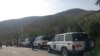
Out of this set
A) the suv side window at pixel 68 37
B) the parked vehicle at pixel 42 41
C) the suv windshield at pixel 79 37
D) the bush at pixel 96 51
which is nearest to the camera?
the bush at pixel 96 51

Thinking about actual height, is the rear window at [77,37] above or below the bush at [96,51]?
above

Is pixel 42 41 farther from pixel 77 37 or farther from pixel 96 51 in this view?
pixel 96 51

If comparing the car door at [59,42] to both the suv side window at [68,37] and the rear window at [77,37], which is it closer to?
the suv side window at [68,37]

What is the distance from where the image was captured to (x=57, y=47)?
75.3 ft

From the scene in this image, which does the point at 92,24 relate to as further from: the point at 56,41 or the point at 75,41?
the point at 75,41

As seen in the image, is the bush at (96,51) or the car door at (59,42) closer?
the bush at (96,51)

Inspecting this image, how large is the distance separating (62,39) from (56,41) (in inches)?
78.9

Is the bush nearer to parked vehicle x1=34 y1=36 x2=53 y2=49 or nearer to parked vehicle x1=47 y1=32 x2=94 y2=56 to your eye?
parked vehicle x1=47 y1=32 x2=94 y2=56

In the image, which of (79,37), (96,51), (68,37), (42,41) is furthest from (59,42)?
(42,41)

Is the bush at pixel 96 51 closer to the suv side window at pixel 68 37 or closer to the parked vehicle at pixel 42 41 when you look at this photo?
the suv side window at pixel 68 37

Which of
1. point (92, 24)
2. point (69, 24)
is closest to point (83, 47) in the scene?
point (92, 24)

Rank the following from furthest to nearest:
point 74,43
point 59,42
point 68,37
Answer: point 59,42 < point 68,37 < point 74,43

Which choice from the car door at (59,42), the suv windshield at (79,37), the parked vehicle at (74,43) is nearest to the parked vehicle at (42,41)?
the car door at (59,42)

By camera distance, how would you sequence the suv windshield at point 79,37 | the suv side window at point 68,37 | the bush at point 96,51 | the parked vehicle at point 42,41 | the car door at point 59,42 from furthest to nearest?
the parked vehicle at point 42,41 < the car door at point 59,42 < the suv side window at point 68,37 < the suv windshield at point 79,37 < the bush at point 96,51
